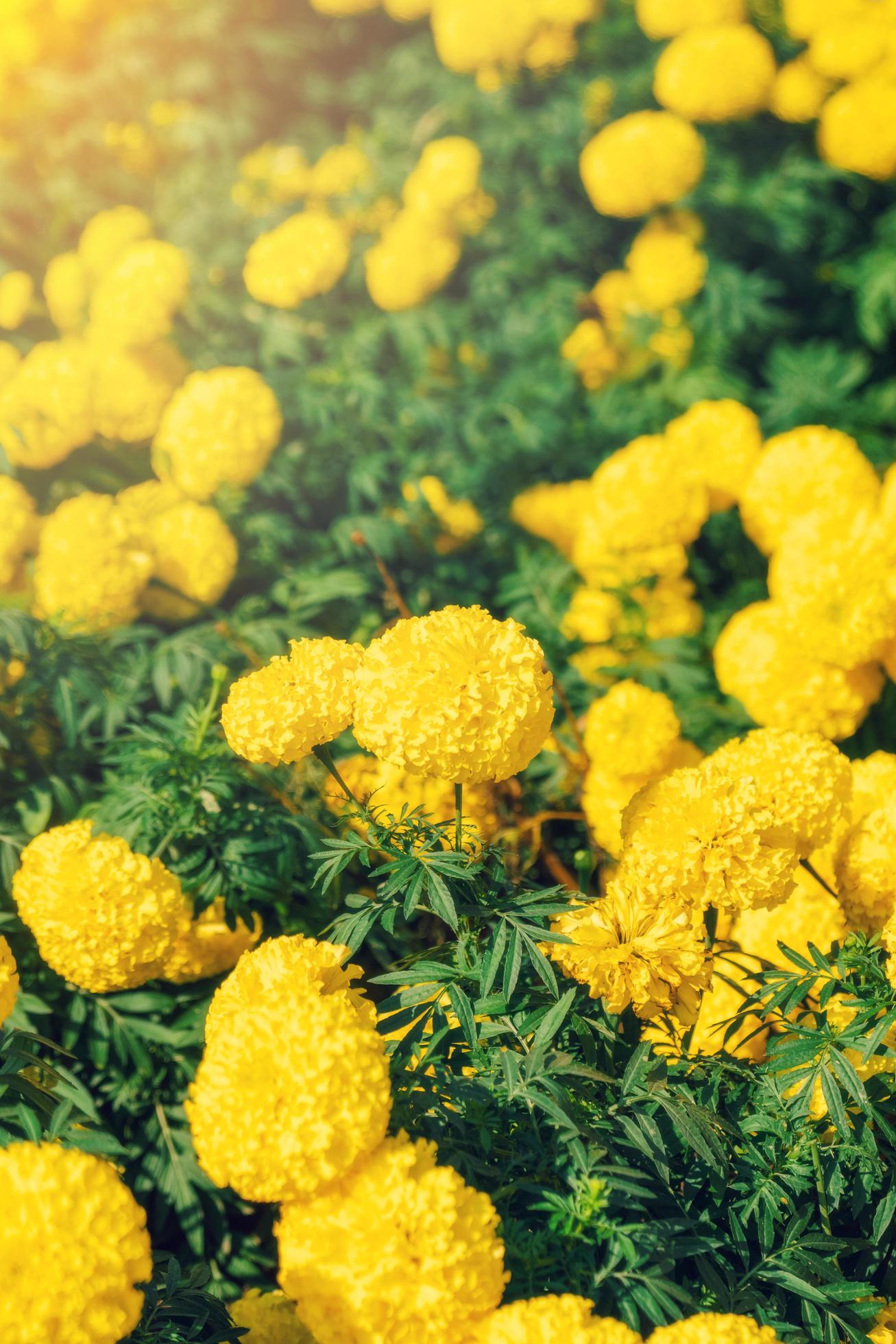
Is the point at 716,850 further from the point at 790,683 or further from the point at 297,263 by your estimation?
the point at 297,263

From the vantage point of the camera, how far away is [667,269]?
3338 mm

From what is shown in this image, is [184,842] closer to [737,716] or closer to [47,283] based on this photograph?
[737,716]

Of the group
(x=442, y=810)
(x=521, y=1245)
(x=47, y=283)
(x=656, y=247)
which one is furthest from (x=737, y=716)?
(x=47, y=283)

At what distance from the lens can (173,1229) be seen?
1.93 metres

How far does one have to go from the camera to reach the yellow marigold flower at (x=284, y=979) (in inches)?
47.1

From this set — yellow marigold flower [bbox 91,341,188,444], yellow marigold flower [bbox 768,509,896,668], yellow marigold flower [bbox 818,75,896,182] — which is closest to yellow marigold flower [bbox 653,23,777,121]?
yellow marigold flower [bbox 818,75,896,182]

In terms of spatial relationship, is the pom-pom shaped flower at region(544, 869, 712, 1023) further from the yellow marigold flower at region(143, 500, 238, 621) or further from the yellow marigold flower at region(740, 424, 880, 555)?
the yellow marigold flower at region(143, 500, 238, 621)

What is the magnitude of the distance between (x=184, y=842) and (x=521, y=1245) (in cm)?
90

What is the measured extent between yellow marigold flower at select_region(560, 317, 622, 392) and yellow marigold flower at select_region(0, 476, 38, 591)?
1.71 m

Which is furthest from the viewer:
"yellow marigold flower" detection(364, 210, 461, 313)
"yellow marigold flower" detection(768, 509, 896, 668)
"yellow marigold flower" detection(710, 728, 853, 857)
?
"yellow marigold flower" detection(364, 210, 461, 313)

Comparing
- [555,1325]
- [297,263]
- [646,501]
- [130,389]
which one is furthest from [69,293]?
[555,1325]

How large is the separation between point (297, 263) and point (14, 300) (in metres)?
0.89

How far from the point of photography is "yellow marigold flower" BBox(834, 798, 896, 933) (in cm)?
144

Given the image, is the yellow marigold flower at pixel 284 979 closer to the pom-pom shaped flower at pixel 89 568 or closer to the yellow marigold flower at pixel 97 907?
the yellow marigold flower at pixel 97 907
